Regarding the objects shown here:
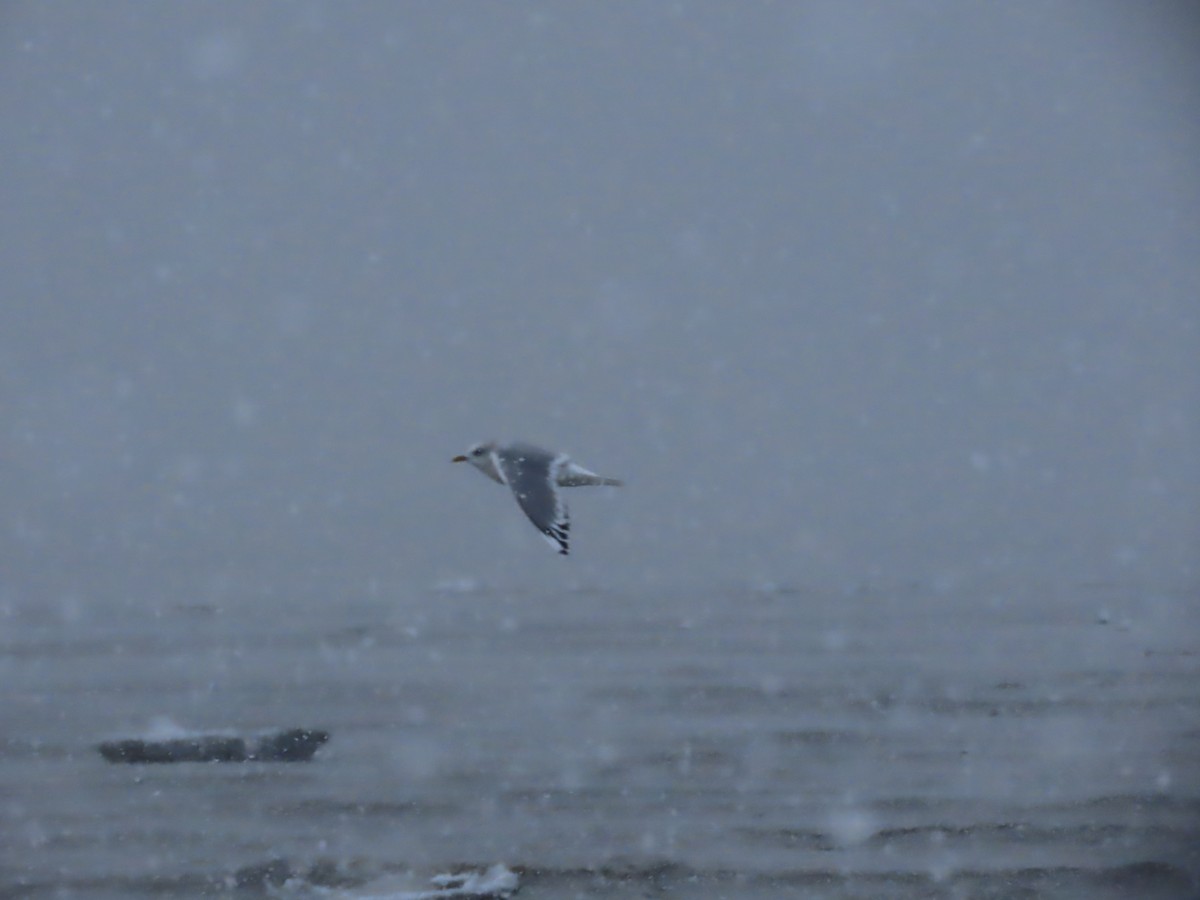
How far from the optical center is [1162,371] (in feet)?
411

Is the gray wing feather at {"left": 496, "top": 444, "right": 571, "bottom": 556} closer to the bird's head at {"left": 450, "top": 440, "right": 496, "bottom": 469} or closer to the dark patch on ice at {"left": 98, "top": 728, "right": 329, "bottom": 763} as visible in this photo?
the bird's head at {"left": 450, "top": 440, "right": 496, "bottom": 469}

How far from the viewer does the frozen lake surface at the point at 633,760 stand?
10.4m

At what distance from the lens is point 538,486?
10.2 m

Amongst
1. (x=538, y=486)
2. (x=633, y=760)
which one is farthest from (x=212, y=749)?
(x=538, y=486)

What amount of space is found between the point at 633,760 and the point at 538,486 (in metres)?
3.71

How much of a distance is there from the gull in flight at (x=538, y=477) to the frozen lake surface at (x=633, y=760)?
277 cm

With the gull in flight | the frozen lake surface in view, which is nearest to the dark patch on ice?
the frozen lake surface

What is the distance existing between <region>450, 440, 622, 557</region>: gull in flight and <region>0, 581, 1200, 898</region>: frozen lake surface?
Result: 2.77m

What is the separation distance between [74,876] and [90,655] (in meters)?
8.76

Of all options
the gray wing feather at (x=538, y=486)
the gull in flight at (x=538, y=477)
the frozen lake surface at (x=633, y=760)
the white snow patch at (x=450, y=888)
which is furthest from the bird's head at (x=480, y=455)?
the white snow patch at (x=450, y=888)

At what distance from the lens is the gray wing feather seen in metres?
9.33

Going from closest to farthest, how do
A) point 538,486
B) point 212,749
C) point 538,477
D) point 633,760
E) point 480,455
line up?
point 538,486 → point 538,477 → point 480,455 → point 633,760 → point 212,749

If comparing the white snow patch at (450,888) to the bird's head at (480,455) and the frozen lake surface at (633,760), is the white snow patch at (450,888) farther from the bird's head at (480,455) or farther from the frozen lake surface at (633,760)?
the bird's head at (480,455)

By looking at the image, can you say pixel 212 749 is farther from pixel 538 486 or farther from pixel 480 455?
pixel 538 486
